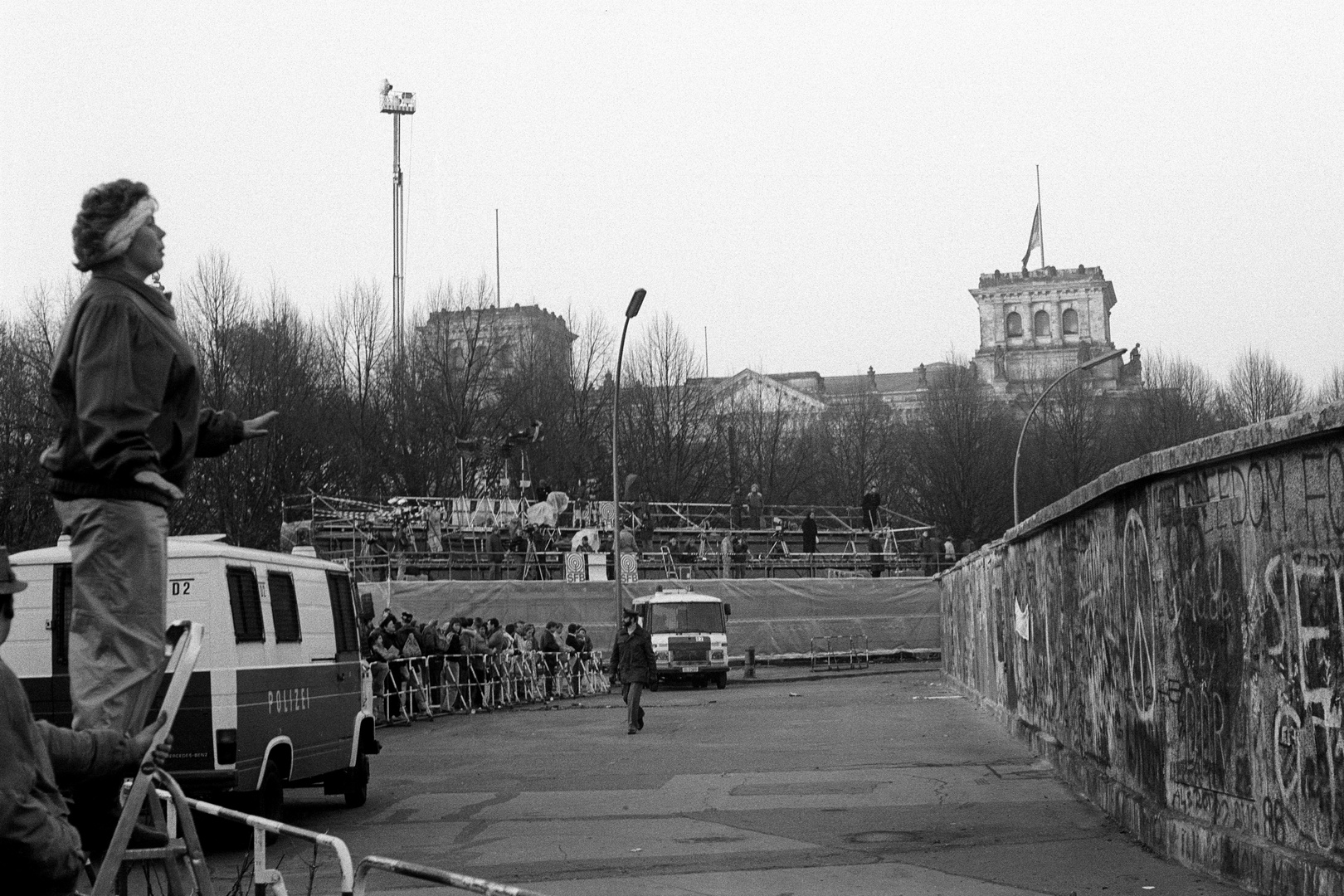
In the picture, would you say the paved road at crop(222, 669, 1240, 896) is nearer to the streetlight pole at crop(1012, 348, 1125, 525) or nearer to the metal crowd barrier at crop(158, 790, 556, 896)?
the metal crowd barrier at crop(158, 790, 556, 896)

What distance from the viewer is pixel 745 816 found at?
13992 mm

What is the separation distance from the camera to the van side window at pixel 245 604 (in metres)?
12.7

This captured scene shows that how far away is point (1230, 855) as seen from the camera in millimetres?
9641

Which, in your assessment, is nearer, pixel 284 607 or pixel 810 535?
pixel 284 607

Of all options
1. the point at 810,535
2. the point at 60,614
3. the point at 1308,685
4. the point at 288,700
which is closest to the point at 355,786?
the point at 288,700

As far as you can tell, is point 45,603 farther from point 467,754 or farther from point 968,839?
point 467,754

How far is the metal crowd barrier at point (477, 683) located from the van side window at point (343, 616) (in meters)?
11.5

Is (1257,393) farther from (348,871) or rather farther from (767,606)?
(348,871)

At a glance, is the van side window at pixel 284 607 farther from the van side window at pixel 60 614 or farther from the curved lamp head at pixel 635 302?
the curved lamp head at pixel 635 302

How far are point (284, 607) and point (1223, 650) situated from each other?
778 cm

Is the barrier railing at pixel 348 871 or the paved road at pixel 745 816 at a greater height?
the barrier railing at pixel 348 871

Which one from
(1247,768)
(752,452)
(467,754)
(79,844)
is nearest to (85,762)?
(79,844)

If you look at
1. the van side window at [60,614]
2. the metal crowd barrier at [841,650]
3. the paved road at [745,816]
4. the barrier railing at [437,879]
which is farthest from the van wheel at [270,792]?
the metal crowd barrier at [841,650]

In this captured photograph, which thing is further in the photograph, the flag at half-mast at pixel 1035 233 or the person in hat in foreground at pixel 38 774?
the flag at half-mast at pixel 1035 233
